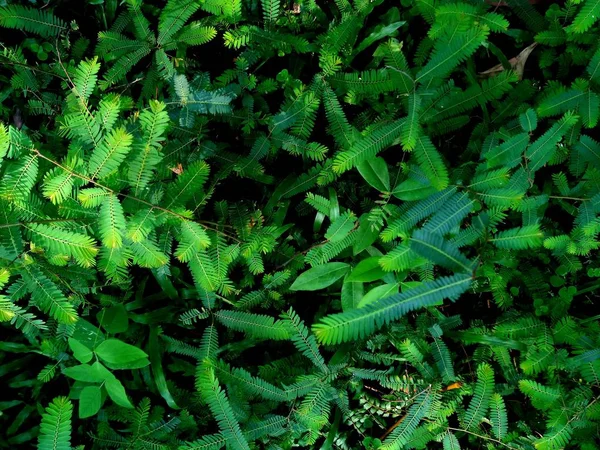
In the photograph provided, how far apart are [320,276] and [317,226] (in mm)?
304

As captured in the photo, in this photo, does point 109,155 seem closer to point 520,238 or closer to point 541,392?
point 520,238

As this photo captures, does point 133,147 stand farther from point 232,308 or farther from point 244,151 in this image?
point 232,308

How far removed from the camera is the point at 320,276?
2570mm

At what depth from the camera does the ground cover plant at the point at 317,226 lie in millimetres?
2281

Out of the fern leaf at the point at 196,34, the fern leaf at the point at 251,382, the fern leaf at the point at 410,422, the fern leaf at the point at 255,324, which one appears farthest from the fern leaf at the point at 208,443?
the fern leaf at the point at 196,34

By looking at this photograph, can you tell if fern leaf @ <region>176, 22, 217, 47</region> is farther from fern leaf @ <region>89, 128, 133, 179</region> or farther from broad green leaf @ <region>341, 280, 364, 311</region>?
broad green leaf @ <region>341, 280, 364, 311</region>

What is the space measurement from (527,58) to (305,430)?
7.88ft

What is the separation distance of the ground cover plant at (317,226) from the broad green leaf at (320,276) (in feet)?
0.04

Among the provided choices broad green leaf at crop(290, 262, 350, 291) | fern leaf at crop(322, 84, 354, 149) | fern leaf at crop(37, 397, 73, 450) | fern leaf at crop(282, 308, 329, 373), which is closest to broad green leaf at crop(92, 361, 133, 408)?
fern leaf at crop(37, 397, 73, 450)

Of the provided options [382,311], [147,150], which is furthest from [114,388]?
[382,311]

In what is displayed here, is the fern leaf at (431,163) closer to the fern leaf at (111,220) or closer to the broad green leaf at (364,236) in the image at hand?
the broad green leaf at (364,236)

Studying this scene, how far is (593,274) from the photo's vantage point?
2.48 meters

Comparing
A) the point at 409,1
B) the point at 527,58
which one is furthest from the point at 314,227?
the point at 527,58

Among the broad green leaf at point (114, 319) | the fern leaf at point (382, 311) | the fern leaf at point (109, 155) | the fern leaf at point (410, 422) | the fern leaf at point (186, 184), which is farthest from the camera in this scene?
the broad green leaf at point (114, 319)
